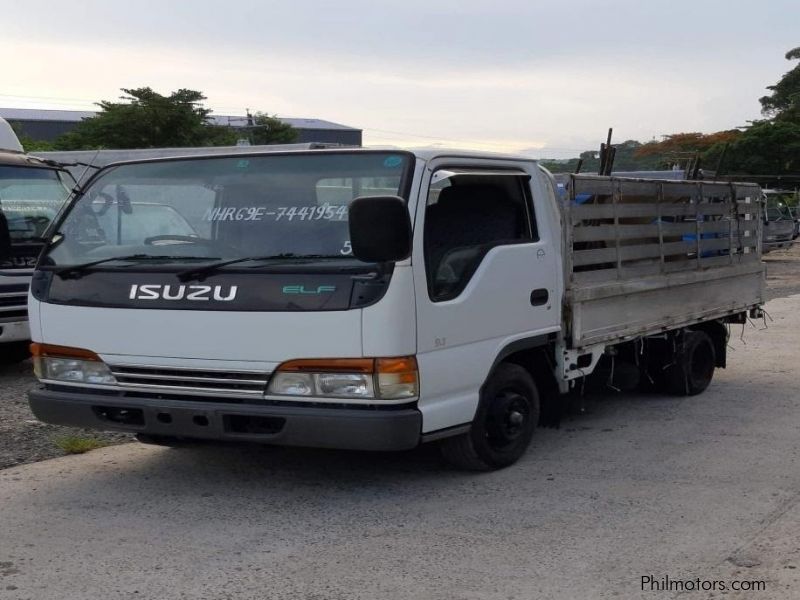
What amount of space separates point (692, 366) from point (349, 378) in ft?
14.5

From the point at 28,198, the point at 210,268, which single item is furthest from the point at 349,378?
the point at 28,198

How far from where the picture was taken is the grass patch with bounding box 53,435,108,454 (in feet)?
21.5

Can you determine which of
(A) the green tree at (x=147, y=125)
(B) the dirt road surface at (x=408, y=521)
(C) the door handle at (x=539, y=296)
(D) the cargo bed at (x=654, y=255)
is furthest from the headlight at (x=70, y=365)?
(A) the green tree at (x=147, y=125)

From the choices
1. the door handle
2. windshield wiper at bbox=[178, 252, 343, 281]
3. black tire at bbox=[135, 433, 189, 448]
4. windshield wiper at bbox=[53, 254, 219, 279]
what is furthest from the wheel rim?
windshield wiper at bbox=[53, 254, 219, 279]

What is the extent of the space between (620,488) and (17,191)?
262 inches

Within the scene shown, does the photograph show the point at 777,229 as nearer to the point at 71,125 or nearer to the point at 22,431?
the point at 22,431

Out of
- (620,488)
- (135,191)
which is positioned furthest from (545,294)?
(135,191)

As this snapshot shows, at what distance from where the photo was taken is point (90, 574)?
4340mm

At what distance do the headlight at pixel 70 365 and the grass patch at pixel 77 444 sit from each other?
43.7 inches

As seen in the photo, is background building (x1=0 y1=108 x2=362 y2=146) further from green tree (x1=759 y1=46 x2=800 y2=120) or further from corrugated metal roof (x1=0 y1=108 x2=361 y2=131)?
green tree (x1=759 y1=46 x2=800 y2=120)

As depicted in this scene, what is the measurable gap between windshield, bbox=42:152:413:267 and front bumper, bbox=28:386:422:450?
0.78 m

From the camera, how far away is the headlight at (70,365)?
538 centimetres

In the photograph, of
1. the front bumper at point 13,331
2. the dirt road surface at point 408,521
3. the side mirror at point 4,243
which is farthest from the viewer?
the front bumper at point 13,331

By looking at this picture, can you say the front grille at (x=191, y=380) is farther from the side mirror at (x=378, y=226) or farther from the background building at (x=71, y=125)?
the background building at (x=71, y=125)
